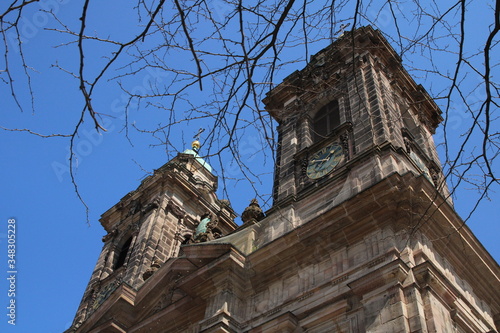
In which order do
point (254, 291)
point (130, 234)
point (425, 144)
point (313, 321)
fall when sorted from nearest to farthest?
point (313, 321)
point (254, 291)
point (425, 144)
point (130, 234)

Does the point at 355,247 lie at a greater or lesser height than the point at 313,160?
lesser

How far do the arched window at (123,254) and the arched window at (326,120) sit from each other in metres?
10.6

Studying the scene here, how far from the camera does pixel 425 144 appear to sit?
1579 cm

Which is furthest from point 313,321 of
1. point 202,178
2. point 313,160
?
point 202,178

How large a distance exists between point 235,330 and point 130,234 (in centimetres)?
1447

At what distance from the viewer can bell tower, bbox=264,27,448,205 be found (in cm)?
1292

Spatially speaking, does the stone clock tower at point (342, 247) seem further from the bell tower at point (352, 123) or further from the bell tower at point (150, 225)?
the bell tower at point (150, 225)

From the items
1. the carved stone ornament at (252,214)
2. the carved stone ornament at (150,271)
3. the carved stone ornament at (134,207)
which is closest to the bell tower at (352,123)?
the carved stone ornament at (252,214)

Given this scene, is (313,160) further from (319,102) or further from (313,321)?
(313,321)

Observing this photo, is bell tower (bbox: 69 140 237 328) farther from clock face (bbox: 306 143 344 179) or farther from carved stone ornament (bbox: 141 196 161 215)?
clock face (bbox: 306 143 344 179)

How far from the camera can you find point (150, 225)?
22672mm

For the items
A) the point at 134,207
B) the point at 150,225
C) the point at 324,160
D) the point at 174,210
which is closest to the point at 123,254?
the point at 150,225

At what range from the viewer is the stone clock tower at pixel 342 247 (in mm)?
8773

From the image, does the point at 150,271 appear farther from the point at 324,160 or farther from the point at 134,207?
the point at 134,207
